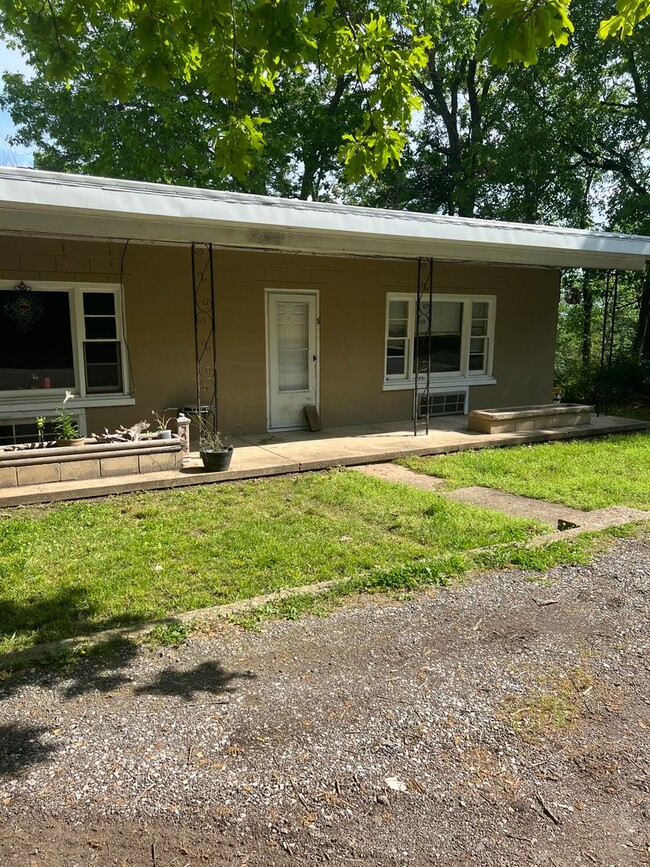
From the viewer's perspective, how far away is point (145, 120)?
60.5ft

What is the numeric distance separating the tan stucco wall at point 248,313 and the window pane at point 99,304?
196 millimetres

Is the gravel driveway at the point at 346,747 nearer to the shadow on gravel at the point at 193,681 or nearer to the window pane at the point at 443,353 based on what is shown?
the shadow on gravel at the point at 193,681

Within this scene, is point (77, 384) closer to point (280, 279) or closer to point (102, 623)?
point (280, 279)

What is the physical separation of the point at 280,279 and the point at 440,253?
2.34 m

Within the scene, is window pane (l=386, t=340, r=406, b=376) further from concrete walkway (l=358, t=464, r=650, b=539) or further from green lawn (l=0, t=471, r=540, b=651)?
green lawn (l=0, t=471, r=540, b=651)

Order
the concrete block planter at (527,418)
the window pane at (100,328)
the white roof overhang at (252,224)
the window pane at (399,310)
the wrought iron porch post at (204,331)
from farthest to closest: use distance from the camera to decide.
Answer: the window pane at (399,310), the concrete block planter at (527,418), the wrought iron porch post at (204,331), the window pane at (100,328), the white roof overhang at (252,224)

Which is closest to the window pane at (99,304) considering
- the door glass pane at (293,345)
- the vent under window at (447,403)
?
the door glass pane at (293,345)

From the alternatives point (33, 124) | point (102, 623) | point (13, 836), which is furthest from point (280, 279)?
point (33, 124)

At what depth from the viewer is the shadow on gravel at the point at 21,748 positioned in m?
2.45

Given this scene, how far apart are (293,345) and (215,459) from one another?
3.25m

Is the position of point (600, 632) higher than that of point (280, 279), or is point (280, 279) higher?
point (280, 279)

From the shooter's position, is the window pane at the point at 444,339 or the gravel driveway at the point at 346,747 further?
the window pane at the point at 444,339

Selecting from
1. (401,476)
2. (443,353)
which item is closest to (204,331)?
(401,476)

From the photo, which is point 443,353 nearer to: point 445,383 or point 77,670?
point 445,383
